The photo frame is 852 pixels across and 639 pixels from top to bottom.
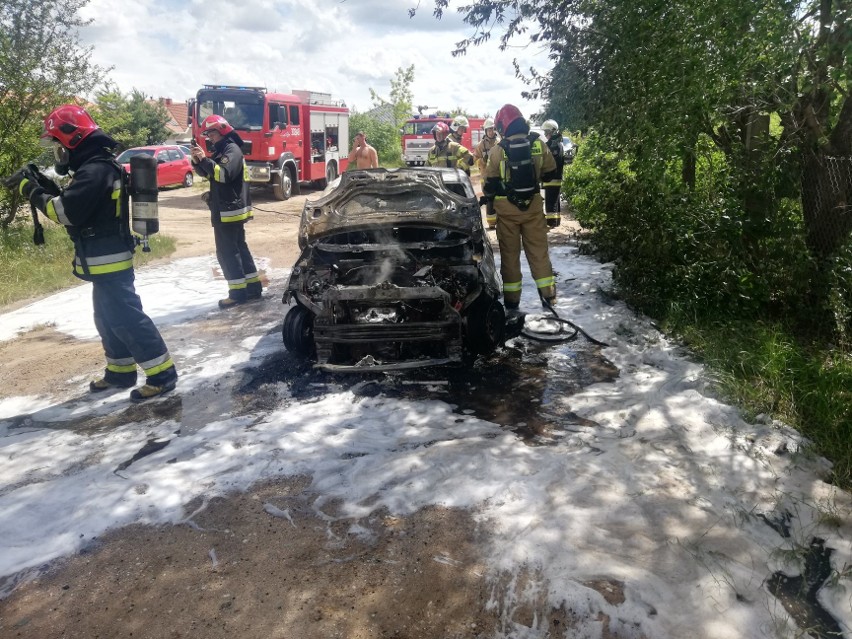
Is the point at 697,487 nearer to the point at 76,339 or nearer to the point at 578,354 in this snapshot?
→ the point at 578,354

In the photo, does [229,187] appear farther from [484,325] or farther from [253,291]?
[484,325]

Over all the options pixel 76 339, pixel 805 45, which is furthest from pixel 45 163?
pixel 805 45

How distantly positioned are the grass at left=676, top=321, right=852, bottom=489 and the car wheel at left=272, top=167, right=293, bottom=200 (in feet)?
43.4

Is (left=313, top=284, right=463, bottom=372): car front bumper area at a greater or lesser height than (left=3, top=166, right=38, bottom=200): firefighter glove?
lesser

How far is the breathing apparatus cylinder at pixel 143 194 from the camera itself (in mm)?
4805

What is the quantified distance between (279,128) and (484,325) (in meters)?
12.5

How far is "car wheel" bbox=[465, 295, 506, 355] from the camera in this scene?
5.22 meters

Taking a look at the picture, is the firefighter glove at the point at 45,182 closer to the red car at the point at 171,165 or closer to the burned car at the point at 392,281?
the burned car at the point at 392,281

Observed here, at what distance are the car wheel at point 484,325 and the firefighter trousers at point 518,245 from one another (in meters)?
1.02

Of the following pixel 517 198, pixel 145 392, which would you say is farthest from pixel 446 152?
pixel 145 392

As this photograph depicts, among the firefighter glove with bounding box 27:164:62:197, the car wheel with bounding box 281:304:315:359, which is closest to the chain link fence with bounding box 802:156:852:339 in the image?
the car wheel with bounding box 281:304:315:359

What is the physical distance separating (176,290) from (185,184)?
15.2 m

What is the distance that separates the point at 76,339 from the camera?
630 centimetres

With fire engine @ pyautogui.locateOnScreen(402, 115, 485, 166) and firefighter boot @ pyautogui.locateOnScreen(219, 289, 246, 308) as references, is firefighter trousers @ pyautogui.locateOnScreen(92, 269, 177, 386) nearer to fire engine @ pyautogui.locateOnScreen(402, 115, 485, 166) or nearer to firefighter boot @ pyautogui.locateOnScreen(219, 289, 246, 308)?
firefighter boot @ pyautogui.locateOnScreen(219, 289, 246, 308)
